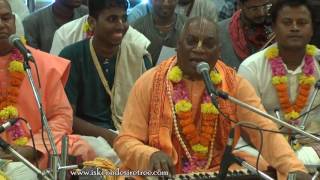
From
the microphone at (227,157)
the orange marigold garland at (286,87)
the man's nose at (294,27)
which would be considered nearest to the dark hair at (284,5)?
the man's nose at (294,27)

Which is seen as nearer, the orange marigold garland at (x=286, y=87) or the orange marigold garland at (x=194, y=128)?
the orange marigold garland at (x=194, y=128)

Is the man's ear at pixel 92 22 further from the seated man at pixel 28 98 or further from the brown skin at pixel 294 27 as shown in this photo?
the brown skin at pixel 294 27

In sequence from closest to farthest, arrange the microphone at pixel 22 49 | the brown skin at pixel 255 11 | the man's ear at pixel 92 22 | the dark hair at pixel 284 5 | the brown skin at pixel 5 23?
the microphone at pixel 22 49
the brown skin at pixel 5 23
the dark hair at pixel 284 5
the man's ear at pixel 92 22
the brown skin at pixel 255 11

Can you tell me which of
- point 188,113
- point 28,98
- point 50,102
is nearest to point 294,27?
point 188,113

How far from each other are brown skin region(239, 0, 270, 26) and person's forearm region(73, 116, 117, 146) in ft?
5.38

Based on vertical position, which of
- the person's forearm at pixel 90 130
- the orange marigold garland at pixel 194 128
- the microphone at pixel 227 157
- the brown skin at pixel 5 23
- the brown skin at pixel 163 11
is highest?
the brown skin at pixel 5 23

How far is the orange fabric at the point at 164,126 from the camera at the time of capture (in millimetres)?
3609

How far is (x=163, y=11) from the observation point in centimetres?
606

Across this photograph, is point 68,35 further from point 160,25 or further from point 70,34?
point 160,25

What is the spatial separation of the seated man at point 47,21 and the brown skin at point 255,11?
166cm

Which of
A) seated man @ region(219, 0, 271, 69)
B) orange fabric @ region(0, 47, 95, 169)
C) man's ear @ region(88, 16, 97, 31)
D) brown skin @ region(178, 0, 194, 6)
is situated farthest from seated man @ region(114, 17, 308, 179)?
brown skin @ region(178, 0, 194, 6)

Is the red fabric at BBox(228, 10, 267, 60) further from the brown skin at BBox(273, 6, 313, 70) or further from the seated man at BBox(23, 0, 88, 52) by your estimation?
the seated man at BBox(23, 0, 88, 52)

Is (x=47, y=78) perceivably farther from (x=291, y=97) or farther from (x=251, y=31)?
(x=251, y=31)

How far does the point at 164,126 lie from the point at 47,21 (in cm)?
271
